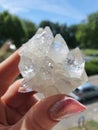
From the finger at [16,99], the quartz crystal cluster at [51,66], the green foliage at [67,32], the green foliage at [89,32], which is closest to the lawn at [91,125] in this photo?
the finger at [16,99]

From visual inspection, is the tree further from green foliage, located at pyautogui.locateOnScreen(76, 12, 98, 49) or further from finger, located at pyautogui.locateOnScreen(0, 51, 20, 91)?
finger, located at pyautogui.locateOnScreen(0, 51, 20, 91)

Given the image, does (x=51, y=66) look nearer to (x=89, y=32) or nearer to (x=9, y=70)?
(x=9, y=70)

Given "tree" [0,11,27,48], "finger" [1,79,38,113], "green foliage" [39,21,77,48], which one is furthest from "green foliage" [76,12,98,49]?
"finger" [1,79,38,113]

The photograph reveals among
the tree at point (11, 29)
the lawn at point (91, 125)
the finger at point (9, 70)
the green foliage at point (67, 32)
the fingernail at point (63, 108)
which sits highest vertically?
the finger at point (9, 70)

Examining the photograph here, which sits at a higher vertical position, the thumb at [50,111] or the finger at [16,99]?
the thumb at [50,111]

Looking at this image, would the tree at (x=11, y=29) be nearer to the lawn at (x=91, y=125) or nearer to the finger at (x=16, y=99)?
the lawn at (x=91, y=125)

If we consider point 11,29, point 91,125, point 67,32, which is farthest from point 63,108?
point 67,32
